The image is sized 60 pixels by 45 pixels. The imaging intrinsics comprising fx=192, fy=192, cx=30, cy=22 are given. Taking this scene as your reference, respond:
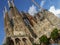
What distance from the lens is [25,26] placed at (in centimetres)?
10356

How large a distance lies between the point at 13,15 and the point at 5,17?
5924mm

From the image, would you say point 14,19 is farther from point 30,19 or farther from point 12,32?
point 30,19

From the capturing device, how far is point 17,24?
102000 millimetres

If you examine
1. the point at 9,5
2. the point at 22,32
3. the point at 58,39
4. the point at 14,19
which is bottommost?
the point at 58,39

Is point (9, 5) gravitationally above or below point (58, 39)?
above

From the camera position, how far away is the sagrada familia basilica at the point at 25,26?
94188 millimetres

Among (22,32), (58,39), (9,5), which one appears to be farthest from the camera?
(9,5)

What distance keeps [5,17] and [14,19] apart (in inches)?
301

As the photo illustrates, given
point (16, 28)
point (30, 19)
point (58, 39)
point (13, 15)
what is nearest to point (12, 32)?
point (16, 28)

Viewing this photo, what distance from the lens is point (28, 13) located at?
122750mm

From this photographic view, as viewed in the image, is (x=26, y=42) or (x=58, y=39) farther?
(x=26, y=42)

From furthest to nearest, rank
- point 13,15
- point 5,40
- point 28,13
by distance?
point 28,13 → point 13,15 → point 5,40

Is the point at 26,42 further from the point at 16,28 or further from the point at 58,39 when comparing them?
the point at 58,39

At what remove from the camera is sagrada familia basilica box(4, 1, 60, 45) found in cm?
9419
